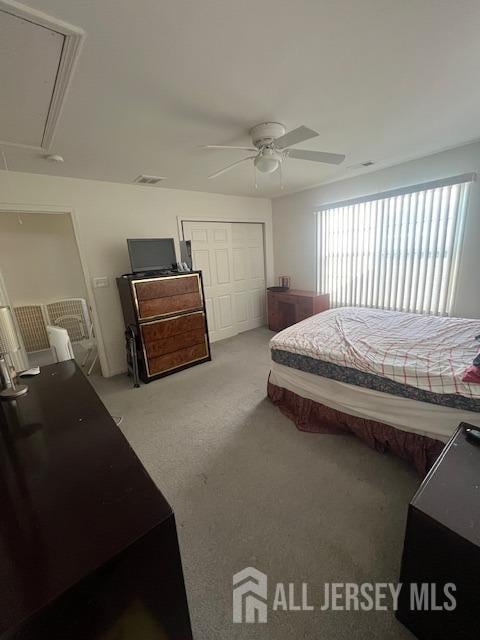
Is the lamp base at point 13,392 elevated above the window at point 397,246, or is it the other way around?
the window at point 397,246

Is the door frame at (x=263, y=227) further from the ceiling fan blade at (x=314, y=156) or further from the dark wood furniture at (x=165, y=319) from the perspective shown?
the ceiling fan blade at (x=314, y=156)

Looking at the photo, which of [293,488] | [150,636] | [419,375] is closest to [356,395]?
[419,375]

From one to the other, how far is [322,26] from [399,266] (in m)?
2.85

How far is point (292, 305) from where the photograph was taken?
4527 mm

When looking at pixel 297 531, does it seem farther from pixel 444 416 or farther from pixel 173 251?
pixel 173 251

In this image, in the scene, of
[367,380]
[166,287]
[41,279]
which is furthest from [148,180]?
[367,380]

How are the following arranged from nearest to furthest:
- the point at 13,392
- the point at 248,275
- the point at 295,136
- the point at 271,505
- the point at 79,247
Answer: the point at 13,392, the point at 271,505, the point at 295,136, the point at 79,247, the point at 248,275

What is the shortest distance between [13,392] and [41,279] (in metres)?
3.57

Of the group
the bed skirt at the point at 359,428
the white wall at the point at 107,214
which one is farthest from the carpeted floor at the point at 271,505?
the white wall at the point at 107,214

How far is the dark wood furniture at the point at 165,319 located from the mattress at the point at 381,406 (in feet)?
5.02

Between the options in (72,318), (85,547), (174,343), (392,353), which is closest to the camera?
(85,547)

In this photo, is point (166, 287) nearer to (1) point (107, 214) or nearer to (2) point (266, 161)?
(1) point (107, 214)

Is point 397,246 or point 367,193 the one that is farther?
point 367,193

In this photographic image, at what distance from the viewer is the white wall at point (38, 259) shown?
3.90 metres
